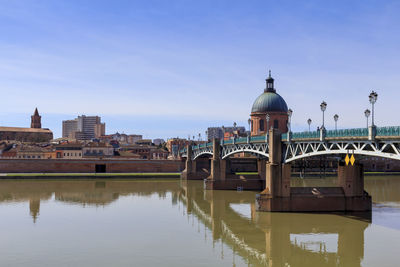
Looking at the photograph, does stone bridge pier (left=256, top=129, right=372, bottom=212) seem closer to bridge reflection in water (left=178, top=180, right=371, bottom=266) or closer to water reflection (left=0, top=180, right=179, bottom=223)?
bridge reflection in water (left=178, top=180, right=371, bottom=266)

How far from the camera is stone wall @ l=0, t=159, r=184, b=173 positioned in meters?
95.2

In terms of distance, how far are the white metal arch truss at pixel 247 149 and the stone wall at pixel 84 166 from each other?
107 feet

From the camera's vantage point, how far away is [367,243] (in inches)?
1268

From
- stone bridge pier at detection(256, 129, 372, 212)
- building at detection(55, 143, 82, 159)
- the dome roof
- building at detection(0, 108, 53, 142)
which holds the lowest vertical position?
stone bridge pier at detection(256, 129, 372, 212)

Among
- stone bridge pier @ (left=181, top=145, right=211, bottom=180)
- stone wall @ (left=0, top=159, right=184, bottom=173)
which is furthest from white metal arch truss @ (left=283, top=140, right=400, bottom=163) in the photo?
stone wall @ (left=0, top=159, right=184, bottom=173)

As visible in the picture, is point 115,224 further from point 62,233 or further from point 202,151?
point 202,151

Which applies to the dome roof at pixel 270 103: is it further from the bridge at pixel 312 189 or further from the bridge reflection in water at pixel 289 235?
the bridge at pixel 312 189

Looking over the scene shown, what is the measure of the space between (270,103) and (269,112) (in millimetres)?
2358

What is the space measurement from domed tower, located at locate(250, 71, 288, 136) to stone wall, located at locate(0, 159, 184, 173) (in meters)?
20.9

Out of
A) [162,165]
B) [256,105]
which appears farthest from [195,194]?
[256,105]

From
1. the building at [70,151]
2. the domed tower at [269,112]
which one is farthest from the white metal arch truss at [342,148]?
the building at [70,151]

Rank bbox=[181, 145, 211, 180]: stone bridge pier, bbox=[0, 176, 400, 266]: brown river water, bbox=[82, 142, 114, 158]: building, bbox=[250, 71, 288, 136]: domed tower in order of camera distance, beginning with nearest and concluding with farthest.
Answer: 1. bbox=[0, 176, 400, 266]: brown river water
2. bbox=[181, 145, 211, 180]: stone bridge pier
3. bbox=[250, 71, 288, 136]: domed tower
4. bbox=[82, 142, 114, 158]: building

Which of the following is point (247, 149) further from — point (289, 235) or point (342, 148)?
point (289, 235)

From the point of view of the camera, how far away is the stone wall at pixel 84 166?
9525 centimetres
